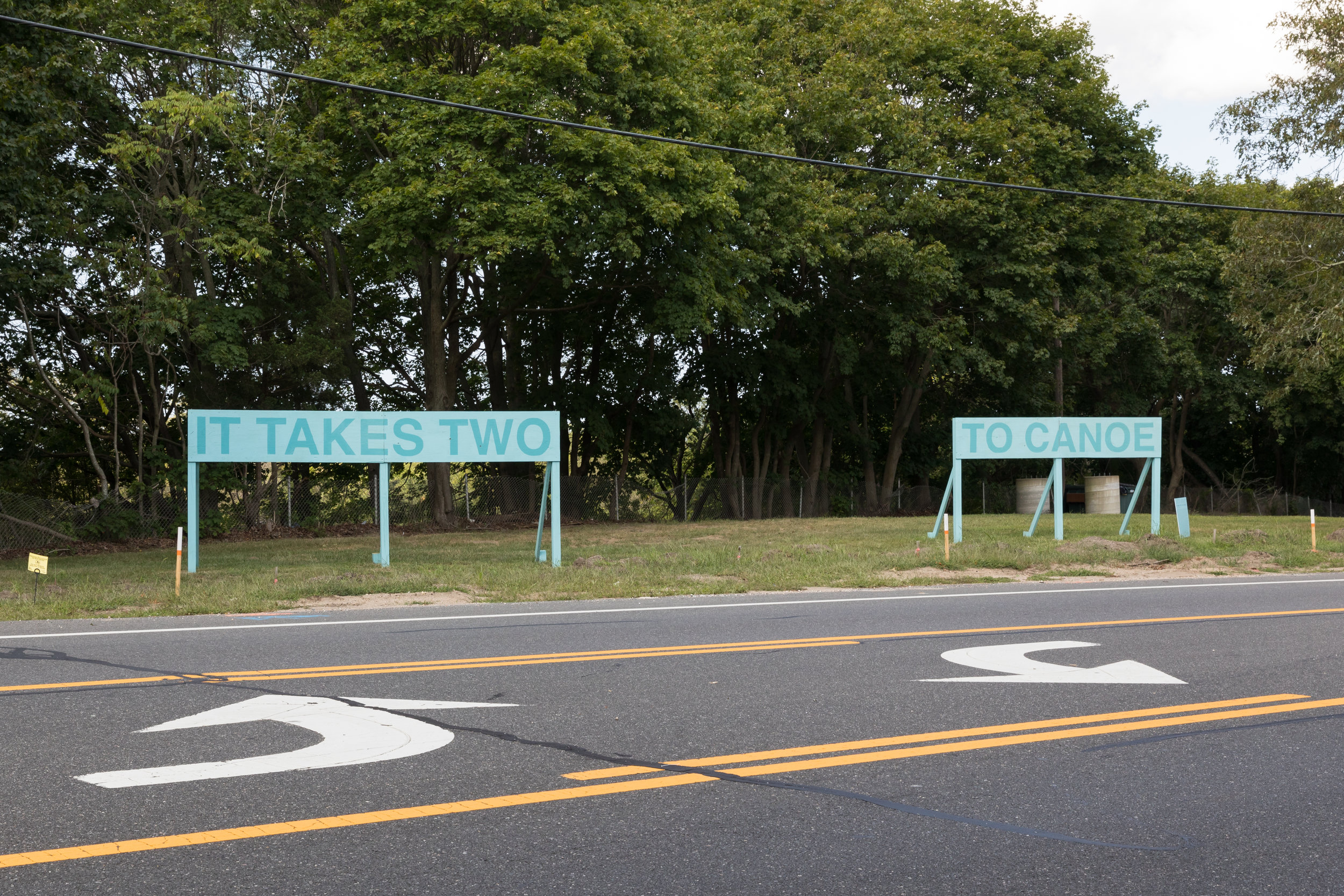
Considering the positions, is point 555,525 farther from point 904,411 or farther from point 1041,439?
point 904,411

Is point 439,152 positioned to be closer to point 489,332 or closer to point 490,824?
point 489,332

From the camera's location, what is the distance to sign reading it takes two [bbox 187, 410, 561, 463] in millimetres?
16641

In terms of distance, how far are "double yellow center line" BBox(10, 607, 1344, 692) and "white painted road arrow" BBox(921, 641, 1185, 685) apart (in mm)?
841

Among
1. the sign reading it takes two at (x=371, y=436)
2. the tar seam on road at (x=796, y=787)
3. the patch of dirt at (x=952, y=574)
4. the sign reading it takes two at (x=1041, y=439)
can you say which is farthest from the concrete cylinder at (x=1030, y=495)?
the tar seam on road at (x=796, y=787)

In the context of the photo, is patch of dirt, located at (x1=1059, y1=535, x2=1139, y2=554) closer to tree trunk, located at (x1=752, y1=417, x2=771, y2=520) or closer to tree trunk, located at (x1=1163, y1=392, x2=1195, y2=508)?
tree trunk, located at (x1=752, y1=417, x2=771, y2=520)

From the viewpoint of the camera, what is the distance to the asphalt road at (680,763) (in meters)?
4.34

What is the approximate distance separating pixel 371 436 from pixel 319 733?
1149cm

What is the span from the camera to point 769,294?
32.9 meters

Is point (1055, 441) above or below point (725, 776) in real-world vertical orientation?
above

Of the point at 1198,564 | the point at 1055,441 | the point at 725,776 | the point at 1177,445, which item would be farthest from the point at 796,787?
the point at 1177,445

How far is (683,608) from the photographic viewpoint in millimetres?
12305

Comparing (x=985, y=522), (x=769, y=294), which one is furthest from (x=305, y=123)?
(x=985, y=522)

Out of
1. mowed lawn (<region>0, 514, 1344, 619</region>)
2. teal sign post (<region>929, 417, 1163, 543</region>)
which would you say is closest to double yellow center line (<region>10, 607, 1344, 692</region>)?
mowed lawn (<region>0, 514, 1344, 619</region>)

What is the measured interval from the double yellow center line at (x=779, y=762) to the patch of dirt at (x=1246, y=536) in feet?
49.8
